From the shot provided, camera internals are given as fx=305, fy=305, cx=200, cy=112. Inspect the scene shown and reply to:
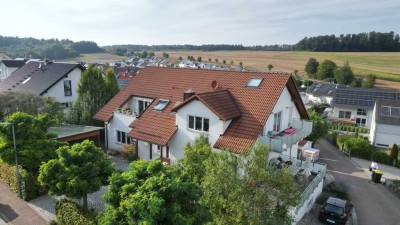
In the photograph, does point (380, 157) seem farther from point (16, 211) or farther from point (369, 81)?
point (369, 81)

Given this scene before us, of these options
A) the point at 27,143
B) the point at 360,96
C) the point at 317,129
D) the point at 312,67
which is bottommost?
the point at 317,129

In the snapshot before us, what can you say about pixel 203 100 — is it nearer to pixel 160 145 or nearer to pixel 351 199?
pixel 160 145

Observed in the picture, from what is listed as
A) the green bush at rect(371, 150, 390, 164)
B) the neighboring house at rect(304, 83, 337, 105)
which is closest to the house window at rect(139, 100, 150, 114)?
the green bush at rect(371, 150, 390, 164)

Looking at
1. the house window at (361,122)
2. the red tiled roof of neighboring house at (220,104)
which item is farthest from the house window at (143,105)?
the house window at (361,122)

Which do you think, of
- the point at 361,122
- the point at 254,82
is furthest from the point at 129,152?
the point at 361,122

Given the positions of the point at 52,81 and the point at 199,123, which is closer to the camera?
the point at 199,123

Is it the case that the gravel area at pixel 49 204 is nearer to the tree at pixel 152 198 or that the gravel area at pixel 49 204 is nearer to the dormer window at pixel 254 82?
the tree at pixel 152 198

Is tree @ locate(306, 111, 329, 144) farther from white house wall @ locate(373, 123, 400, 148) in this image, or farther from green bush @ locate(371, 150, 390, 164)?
white house wall @ locate(373, 123, 400, 148)
